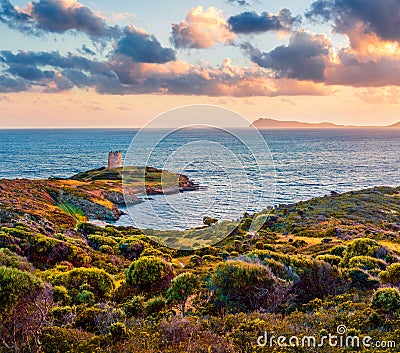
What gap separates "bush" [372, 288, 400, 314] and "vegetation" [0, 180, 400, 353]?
32mm

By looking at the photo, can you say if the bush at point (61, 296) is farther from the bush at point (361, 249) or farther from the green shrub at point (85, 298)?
the bush at point (361, 249)

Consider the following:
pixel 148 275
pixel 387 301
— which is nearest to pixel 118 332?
pixel 148 275

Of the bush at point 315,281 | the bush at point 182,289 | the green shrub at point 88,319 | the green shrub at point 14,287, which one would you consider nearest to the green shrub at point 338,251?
the bush at point 315,281

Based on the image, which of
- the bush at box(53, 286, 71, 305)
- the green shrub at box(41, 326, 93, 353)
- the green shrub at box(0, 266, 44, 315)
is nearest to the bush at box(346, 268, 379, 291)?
the green shrub at box(41, 326, 93, 353)

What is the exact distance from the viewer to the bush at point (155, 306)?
48.2 ft

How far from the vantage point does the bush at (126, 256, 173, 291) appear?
58.7 ft

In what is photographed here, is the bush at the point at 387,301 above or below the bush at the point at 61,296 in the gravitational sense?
above

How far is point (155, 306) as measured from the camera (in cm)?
1505

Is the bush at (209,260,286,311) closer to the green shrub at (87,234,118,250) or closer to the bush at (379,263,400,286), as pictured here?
the bush at (379,263,400,286)

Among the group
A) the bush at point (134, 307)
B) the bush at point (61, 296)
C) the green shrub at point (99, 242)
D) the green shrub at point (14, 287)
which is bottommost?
the green shrub at point (99, 242)

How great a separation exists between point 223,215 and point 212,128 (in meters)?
23.7

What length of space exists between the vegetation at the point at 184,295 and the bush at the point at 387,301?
0.03 metres

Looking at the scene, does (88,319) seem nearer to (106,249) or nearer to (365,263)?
(365,263)

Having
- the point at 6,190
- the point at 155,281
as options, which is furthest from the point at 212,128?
the point at 6,190
